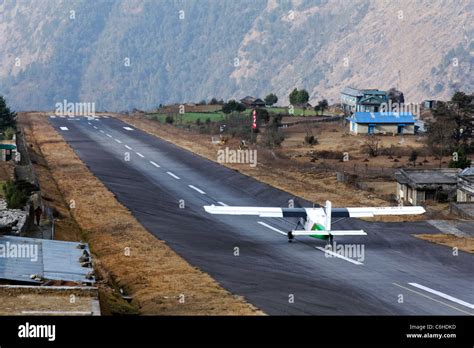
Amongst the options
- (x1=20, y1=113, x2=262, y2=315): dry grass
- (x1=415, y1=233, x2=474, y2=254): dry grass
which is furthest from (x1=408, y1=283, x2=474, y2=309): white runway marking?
(x1=415, y1=233, x2=474, y2=254): dry grass

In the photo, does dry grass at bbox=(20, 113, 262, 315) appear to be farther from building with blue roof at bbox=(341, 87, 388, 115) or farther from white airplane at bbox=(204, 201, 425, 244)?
building with blue roof at bbox=(341, 87, 388, 115)

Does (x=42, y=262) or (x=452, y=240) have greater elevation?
(x=42, y=262)

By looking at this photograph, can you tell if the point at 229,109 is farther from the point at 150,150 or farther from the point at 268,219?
the point at 268,219

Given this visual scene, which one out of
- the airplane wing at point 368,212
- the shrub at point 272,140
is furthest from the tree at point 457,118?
the airplane wing at point 368,212

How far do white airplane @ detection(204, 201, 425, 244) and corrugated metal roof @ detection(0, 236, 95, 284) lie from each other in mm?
12671

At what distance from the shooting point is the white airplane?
1951 inches

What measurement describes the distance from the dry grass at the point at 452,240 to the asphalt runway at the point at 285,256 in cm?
101

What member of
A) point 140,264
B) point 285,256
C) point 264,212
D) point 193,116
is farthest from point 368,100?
point 140,264

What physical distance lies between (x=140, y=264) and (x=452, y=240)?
19903 mm

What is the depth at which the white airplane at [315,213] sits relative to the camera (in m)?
49.6

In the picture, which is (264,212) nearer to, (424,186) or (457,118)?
(424,186)

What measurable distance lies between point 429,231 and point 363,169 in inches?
1531

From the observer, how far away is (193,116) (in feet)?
565
